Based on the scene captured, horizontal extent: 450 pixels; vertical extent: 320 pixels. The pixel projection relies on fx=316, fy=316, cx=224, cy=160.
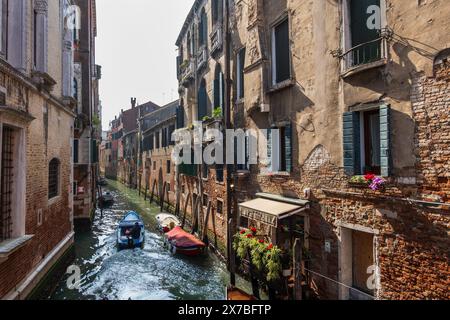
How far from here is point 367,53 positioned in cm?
594

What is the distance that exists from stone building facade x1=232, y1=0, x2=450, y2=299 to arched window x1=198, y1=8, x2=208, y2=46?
6.25 metres

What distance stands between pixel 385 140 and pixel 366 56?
1.71 meters

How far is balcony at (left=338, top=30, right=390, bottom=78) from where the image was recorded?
552 centimetres

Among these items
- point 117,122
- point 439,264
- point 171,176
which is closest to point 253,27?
point 439,264

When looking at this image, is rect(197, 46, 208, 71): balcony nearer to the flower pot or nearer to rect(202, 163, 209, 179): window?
rect(202, 163, 209, 179): window

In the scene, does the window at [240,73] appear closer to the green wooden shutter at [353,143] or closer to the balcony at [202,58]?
the balcony at [202,58]

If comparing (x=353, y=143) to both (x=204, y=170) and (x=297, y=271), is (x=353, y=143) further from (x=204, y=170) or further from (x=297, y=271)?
(x=204, y=170)

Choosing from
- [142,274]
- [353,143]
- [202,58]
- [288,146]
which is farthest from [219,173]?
[353,143]

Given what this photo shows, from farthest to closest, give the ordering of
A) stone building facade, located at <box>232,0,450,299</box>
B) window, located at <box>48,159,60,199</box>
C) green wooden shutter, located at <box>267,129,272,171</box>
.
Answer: window, located at <box>48,159,60,199</box> < green wooden shutter, located at <box>267,129,272,171</box> < stone building facade, located at <box>232,0,450,299</box>

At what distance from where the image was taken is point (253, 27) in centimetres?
914

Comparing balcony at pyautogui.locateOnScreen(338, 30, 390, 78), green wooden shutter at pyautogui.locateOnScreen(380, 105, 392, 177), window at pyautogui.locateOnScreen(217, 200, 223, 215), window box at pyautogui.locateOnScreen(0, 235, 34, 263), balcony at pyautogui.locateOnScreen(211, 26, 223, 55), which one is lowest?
window at pyautogui.locateOnScreen(217, 200, 223, 215)

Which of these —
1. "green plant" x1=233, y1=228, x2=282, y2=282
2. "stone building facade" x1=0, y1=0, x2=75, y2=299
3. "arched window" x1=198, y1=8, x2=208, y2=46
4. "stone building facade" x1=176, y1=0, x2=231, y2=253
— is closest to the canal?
"stone building facade" x1=0, y1=0, x2=75, y2=299

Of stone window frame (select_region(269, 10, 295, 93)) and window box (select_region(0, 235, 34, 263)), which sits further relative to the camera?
stone window frame (select_region(269, 10, 295, 93))
